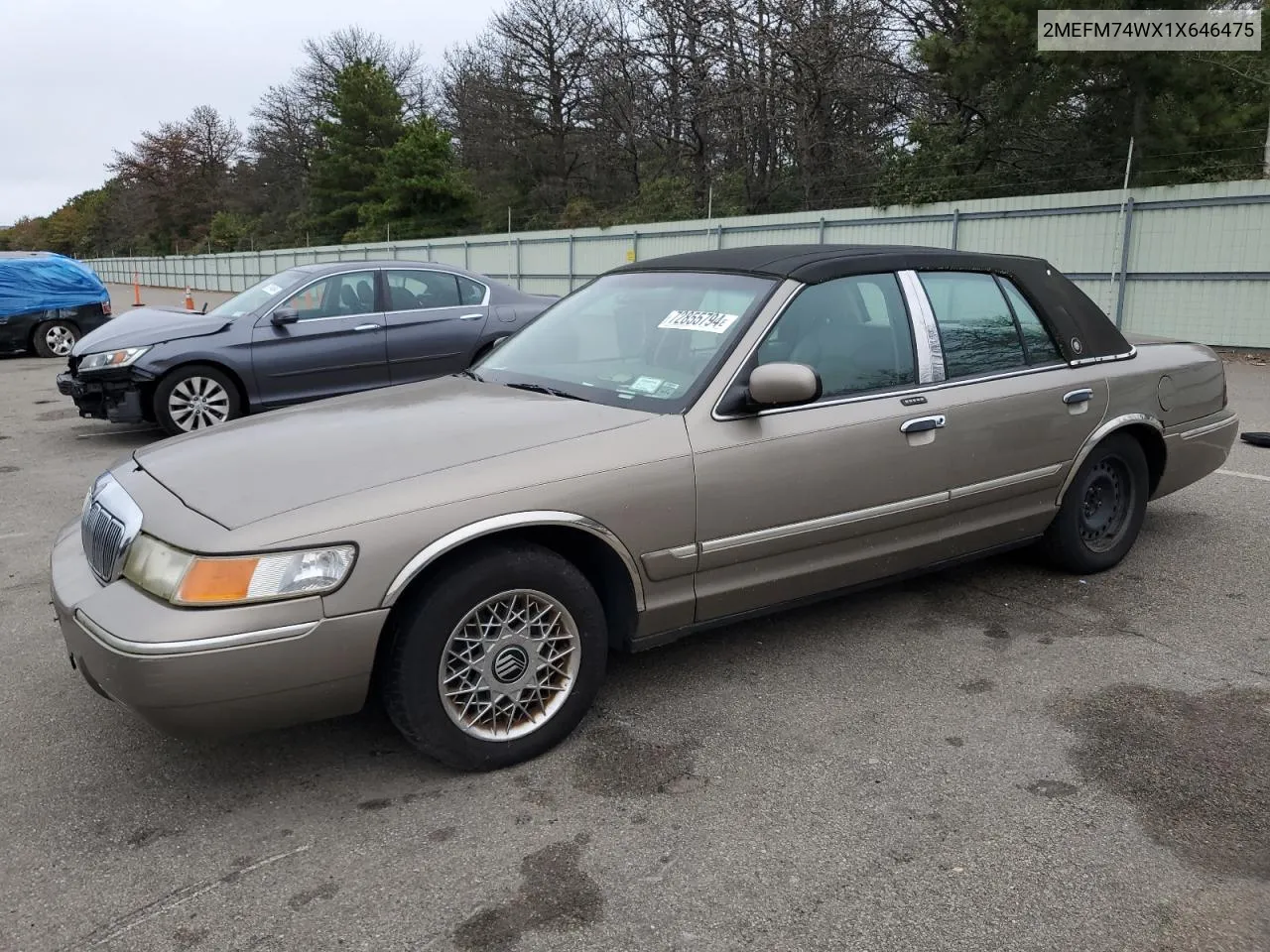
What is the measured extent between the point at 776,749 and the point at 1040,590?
2.04 meters

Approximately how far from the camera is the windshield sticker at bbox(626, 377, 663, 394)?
358 cm

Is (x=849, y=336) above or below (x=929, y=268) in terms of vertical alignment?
below

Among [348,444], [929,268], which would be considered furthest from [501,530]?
[929,268]

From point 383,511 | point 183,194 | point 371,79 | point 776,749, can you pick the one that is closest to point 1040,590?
point 776,749

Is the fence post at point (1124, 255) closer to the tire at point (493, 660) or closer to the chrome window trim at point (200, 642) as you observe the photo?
the tire at point (493, 660)

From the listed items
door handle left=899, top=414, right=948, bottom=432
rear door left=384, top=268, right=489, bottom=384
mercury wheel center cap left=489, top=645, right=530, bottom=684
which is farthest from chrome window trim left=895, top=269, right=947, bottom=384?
rear door left=384, top=268, right=489, bottom=384

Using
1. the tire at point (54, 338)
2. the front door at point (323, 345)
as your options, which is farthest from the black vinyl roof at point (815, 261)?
the tire at point (54, 338)

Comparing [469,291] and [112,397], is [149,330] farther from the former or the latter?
[469,291]

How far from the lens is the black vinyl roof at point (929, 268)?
12.8 ft

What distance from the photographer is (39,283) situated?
15.3 m

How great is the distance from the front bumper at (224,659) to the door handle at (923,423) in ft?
6.85

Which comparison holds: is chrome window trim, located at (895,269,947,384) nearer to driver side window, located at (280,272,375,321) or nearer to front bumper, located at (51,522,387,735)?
front bumper, located at (51,522,387,735)

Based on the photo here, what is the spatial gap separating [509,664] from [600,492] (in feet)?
1.95

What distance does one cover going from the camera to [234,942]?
7.76 ft
